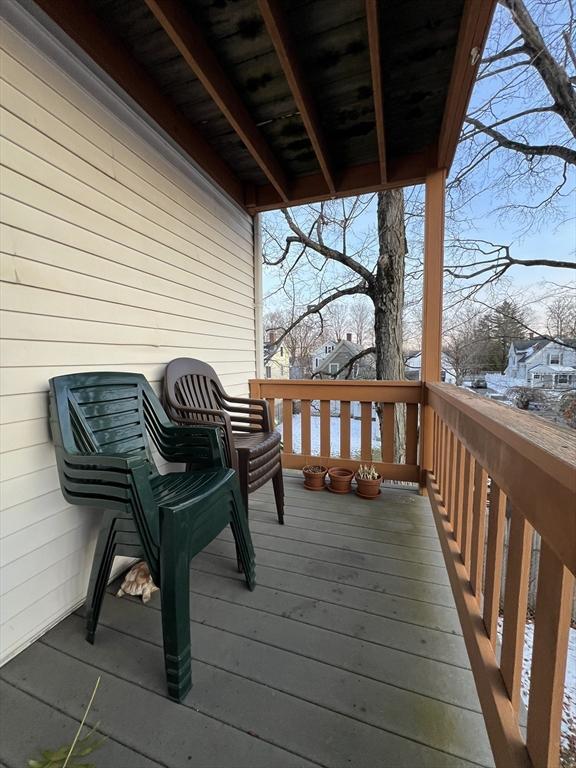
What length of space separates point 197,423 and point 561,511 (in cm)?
160

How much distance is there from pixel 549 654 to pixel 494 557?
39cm

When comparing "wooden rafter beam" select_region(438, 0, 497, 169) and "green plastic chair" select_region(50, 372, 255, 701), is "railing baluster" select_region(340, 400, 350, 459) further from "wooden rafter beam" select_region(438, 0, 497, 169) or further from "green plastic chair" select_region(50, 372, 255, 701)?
"wooden rafter beam" select_region(438, 0, 497, 169)

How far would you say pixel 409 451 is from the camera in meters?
2.69

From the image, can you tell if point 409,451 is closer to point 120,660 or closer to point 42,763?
point 120,660

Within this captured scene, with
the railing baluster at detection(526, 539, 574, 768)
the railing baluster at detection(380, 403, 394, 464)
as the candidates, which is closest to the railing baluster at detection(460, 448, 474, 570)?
the railing baluster at detection(526, 539, 574, 768)

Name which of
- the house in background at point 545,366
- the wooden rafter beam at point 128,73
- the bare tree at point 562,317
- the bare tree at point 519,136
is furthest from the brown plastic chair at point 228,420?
the bare tree at point 519,136

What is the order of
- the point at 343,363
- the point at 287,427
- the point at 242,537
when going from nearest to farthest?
the point at 242,537 < the point at 287,427 < the point at 343,363

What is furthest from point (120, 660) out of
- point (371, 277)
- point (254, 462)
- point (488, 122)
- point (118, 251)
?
point (488, 122)

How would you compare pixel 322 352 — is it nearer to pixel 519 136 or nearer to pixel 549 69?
pixel 519 136

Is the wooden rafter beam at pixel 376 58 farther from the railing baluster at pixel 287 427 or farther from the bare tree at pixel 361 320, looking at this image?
the bare tree at pixel 361 320

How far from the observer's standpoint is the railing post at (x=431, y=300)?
2414mm

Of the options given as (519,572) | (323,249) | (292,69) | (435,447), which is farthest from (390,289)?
(519,572)

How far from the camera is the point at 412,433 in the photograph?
265 centimetres

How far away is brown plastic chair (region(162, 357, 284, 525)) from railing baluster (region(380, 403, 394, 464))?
101 centimetres
